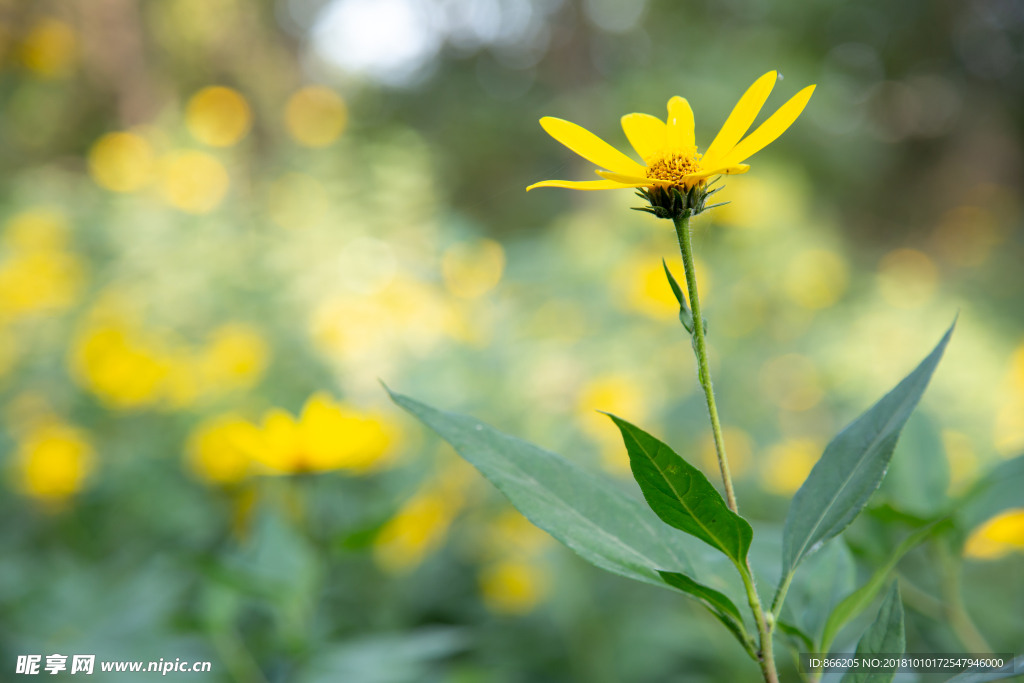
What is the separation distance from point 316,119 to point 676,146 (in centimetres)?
291

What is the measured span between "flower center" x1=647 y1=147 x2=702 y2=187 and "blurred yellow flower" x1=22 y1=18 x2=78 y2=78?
4.37m

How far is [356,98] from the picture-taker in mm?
5176

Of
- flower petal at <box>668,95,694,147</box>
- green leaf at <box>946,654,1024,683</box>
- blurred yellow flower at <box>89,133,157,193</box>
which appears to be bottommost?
green leaf at <box>946,654,1024,683</box>

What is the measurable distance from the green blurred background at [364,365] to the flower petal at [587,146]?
2.4 inches

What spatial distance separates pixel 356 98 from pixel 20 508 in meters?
4.47

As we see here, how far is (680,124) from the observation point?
377 mm

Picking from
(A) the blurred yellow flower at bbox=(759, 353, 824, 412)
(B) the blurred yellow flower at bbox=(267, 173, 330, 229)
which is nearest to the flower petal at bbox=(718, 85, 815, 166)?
(A) the blurred yellow flower at bbox=(759, 353, 824, 412)

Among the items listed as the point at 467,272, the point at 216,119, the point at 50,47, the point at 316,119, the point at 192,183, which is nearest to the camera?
the point at 467,272

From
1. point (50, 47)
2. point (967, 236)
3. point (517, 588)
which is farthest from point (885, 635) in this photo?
point (967, 236)

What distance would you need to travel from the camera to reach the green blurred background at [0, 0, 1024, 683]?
84cm

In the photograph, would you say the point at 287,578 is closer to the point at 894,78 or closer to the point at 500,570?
the point at 500,570

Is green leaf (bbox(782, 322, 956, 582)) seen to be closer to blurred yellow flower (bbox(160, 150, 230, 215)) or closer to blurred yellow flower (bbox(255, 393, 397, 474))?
blurred yellow flower (bbox(255, 393, 397, 474))

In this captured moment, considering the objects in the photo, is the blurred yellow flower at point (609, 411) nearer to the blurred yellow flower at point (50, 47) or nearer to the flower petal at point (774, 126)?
the flower petal at point (774, 126)

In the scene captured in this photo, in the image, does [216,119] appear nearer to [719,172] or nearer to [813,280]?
[813,280]
